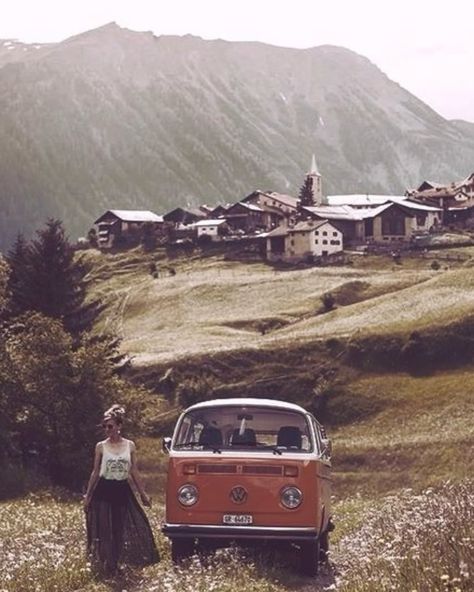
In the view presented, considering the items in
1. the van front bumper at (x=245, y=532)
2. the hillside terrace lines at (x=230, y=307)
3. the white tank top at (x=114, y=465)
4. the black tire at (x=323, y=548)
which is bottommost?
the hillside terrace lines at (x=230, y=307)

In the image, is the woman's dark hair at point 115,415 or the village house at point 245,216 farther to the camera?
the village house at point 245,216

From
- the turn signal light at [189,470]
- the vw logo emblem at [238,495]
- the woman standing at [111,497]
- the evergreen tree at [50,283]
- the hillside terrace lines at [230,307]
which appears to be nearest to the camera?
the woman standing at [111,497]

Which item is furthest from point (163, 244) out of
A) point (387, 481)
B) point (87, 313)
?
point (387, 481)

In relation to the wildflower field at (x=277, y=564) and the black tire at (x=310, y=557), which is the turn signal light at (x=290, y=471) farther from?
the wildflower field at (x=277, y=564)

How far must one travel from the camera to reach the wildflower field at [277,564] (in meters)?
11.0

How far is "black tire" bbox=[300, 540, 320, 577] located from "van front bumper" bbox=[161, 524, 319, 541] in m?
0.31

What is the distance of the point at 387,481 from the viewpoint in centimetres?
5369

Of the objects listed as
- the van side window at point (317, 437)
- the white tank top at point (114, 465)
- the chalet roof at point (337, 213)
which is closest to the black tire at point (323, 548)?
the van side window at point (317, 437)

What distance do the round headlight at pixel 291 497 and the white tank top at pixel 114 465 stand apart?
2.66 m

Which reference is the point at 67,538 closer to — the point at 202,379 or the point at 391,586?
the point at 391,586

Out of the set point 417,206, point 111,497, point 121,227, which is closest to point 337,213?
point 417,206

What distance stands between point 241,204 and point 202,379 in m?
122

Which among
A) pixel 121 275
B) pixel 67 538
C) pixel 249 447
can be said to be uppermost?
pixel 249 447

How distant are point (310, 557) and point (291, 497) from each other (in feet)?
3.50
